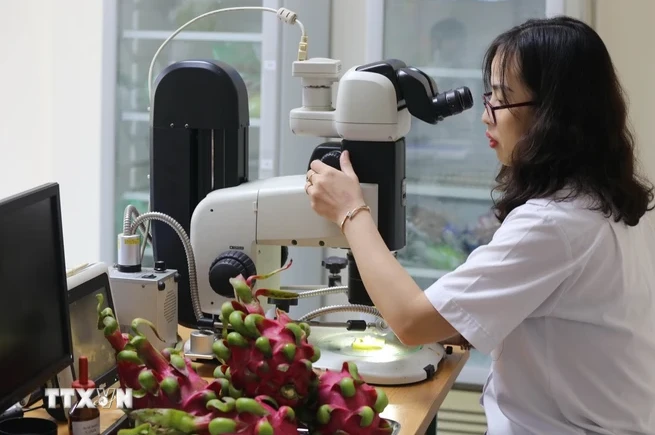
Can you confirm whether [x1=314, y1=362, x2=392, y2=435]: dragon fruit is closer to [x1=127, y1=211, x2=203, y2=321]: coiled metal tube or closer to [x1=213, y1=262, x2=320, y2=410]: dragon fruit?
[x1=213, y1=262, x2=320, y2=410]: dragon fruit

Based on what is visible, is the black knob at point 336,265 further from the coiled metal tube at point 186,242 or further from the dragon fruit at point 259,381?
the dragon fruit at point 259,381

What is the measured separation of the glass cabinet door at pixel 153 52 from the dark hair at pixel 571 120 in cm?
146

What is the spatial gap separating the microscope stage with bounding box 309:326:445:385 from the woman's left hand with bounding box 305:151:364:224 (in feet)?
0.90

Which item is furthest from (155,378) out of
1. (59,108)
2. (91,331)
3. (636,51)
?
(59,108)

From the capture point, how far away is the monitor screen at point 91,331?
1549 millimetres

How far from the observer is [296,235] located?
5.70 feet

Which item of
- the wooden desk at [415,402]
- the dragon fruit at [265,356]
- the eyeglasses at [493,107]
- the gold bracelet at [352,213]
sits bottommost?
the wooden desk at [415,402]

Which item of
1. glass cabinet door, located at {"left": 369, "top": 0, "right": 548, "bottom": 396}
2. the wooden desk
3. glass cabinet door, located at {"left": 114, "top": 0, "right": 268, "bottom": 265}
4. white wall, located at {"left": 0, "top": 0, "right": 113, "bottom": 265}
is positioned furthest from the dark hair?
white wall, located at {"left": 0, "top": 0, "right": 113, "bottom": 265}

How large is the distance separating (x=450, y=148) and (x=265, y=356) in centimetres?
183

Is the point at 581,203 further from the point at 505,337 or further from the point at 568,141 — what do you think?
the point at 505,337

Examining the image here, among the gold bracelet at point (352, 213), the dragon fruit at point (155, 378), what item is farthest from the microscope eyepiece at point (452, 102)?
the dragon fruit at point (155, 378)

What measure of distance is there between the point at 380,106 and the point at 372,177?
130 mm

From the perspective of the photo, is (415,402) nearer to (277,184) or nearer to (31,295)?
(277,184)

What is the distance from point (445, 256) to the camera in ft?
9.11
